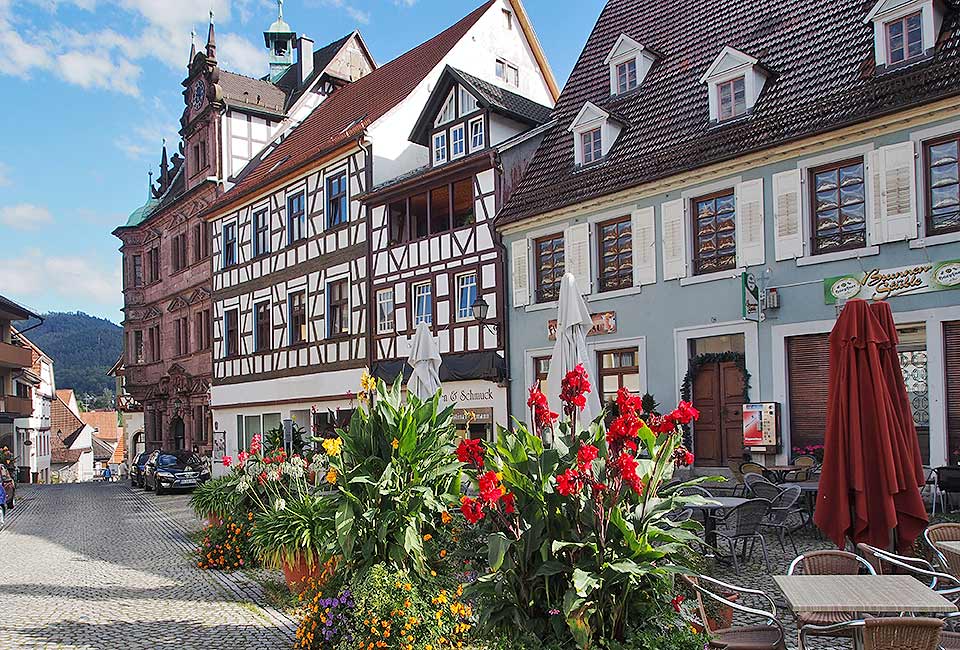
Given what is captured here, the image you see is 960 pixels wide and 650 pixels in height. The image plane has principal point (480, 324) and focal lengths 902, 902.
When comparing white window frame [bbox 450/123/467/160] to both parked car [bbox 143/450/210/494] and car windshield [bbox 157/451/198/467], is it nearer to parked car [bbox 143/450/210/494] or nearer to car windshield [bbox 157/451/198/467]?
parked car [bbox 143/450/210/494]

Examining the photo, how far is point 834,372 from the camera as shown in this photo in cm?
715

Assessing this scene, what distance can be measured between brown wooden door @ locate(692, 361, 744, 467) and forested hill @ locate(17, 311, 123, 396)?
140 metres

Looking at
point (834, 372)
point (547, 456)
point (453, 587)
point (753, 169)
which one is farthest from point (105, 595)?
point (753, 169)

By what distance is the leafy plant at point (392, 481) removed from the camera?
22.5 ft

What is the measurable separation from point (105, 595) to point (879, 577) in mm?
8083

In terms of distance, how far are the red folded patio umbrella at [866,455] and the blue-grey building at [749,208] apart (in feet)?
20.5

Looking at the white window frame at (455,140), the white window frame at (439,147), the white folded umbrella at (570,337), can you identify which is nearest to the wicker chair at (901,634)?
the white folded umbrella at (570,337)

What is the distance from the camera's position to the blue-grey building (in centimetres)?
1302

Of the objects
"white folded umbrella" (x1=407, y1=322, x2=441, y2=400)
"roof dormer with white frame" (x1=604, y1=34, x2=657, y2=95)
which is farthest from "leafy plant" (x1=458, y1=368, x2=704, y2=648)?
"roof dormer with white frame" (x1=604, y1=34, x2=657, y2=95)

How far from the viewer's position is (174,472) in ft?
87.2

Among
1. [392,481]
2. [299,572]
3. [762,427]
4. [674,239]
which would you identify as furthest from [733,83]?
[392,481]

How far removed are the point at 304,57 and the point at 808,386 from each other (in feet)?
85.9

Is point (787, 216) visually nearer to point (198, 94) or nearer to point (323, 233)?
point (323, 233)

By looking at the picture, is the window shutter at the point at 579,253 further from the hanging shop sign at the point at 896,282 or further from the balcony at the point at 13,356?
the balcony at the point at 13,356
